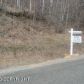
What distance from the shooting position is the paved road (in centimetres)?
1161

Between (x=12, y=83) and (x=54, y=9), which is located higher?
(x=54, y=9)

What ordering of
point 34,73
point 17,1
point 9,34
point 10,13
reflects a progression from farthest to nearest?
point 17,1
point 10,13
point 9,34
point 34,73

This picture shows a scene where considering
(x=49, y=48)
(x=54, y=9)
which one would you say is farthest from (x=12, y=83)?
(x=54, y=9)

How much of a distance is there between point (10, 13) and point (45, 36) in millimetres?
3997

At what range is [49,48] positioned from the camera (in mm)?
20203

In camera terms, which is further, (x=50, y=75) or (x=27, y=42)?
(x=27, y=42)

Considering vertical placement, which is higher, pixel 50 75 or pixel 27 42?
pixel 27 42

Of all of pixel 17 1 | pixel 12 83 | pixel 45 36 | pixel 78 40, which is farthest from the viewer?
pixel 17 1

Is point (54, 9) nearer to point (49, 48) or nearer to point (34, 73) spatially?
point (49, 48)

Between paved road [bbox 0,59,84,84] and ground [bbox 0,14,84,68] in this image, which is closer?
paved road [bbox 0,59,84,84]

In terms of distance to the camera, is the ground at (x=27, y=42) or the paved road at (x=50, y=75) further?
the ground at (x=27, y=42)

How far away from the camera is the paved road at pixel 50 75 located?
11.6 metres

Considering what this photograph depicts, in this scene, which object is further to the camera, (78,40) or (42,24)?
(42,24)

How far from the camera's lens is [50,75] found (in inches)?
507
